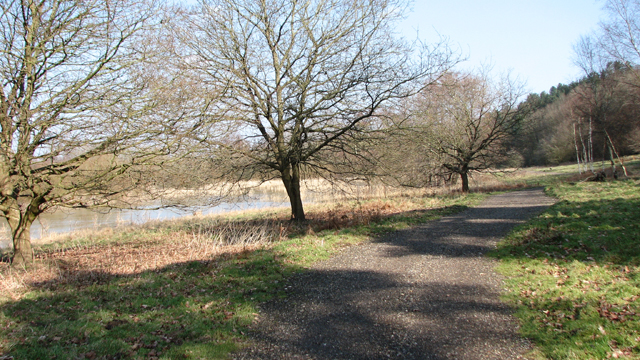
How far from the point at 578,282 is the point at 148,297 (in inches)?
269

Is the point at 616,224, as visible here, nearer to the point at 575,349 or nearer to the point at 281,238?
the point at 575,349

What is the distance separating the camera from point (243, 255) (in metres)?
7.93

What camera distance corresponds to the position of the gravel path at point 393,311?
382cm

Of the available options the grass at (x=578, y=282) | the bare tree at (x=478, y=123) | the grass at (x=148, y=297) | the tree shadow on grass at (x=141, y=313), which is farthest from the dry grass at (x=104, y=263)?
the bare tree at (x=478, y=123)

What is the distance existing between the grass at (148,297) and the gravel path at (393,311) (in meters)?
0.52

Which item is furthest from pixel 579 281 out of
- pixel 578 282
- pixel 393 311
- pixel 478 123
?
pixel 478 123

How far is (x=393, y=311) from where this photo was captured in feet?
15.7

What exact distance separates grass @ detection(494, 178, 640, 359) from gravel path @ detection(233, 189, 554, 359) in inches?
12.7

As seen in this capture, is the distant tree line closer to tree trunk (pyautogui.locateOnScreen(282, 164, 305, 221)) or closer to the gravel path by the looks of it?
tree trunk (pyautogui.locateOnScreen(282, 164, 305, 221))

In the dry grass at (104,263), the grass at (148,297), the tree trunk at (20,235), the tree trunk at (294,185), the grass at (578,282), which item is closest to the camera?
the grass at (578,282)

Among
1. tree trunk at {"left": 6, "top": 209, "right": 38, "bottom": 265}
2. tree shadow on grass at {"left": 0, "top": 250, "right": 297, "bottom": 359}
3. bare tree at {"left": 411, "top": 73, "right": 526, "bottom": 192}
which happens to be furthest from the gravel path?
bare tree at {"left": 411, "top": 73, "right": 526, "bottom": 192}

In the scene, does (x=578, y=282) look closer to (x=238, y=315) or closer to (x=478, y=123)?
(x=238, y=315)

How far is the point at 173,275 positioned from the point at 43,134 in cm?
416

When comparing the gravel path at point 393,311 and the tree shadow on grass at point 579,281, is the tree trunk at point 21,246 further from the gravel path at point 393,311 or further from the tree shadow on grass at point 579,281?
the tree shadow on grass at point 579,281
